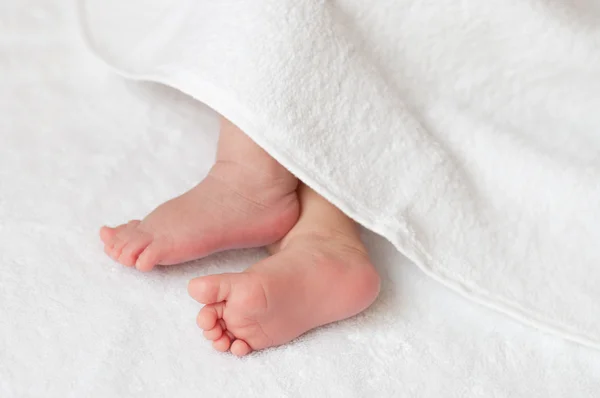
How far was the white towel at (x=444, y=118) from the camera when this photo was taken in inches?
30.8

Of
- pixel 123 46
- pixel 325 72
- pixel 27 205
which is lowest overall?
pixel 27 205

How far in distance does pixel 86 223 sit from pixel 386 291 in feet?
1.11

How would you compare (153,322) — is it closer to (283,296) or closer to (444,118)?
(283,296)

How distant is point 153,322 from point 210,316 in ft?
0.21

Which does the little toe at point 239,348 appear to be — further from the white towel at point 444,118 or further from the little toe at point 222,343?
the white towel at point 444,118

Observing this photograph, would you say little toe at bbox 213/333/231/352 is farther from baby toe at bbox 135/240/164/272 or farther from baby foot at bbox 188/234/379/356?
baby toe at bbox 135/240/164/272

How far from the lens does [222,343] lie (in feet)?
2.32

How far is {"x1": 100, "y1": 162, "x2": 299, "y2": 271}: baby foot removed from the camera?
0.77 meters

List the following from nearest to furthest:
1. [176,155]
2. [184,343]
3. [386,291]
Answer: [184,343]
[386,291]
[176,155]

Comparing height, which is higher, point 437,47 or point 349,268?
point 437,47

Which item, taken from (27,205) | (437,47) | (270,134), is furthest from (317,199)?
(27,205)

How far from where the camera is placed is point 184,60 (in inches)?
33.3

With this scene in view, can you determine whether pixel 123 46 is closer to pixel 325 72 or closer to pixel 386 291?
pixel 325 72

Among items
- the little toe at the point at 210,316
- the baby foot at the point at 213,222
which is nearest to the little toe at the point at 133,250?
the baby foot at the point at 213,222
